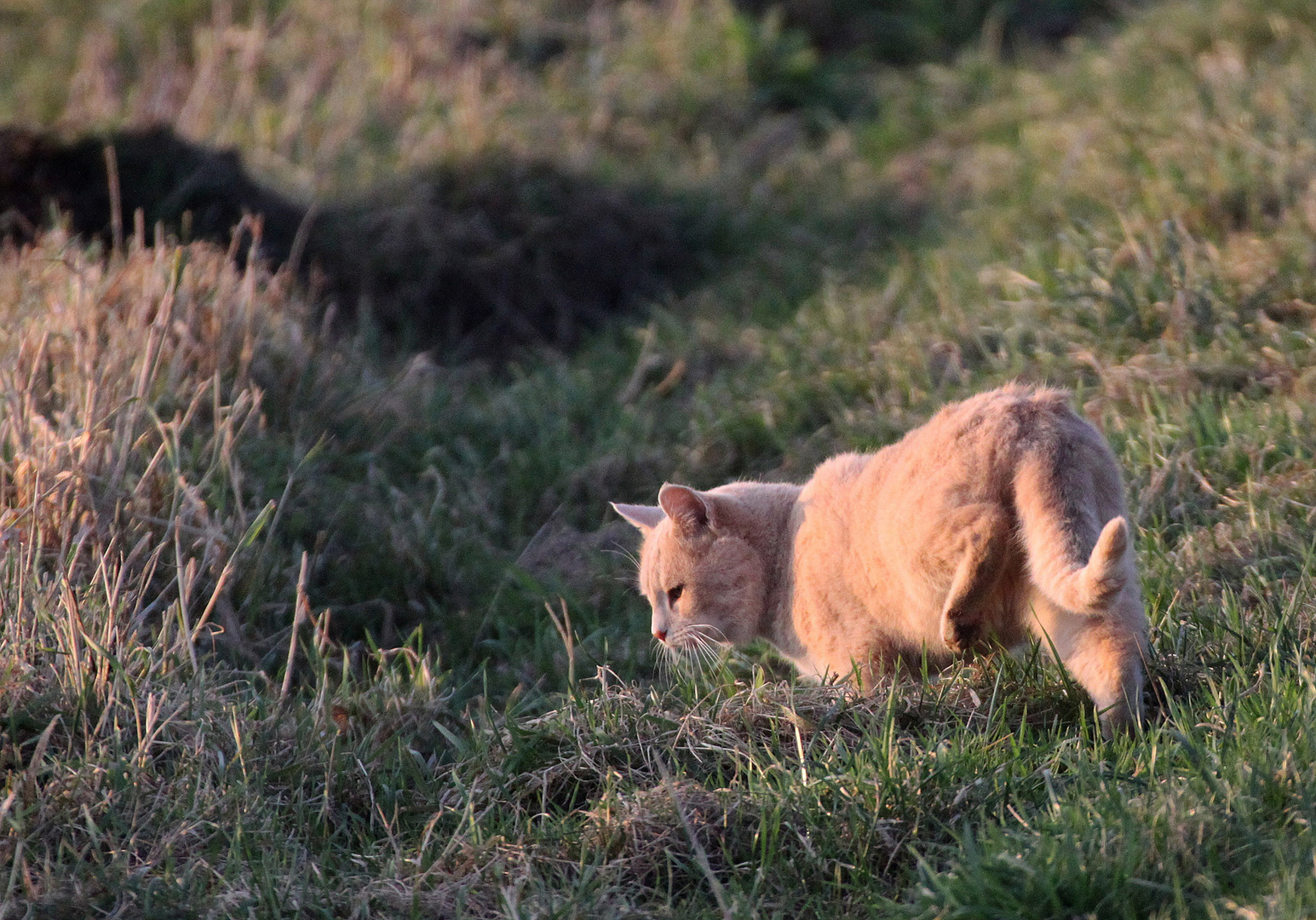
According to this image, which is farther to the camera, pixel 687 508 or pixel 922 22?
pixel 922 22

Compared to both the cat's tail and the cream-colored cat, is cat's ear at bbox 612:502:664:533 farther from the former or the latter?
the cat's tail

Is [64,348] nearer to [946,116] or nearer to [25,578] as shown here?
[25,578]

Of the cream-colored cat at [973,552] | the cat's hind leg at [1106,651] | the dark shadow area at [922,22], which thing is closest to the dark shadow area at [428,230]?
the dark shadow area at [922,22]

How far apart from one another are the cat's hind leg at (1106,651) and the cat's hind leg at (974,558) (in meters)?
0.14

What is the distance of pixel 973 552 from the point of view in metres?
2.71

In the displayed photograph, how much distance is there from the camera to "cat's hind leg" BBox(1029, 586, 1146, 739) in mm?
2744

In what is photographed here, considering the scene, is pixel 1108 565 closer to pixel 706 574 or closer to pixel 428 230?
pixel 706 574

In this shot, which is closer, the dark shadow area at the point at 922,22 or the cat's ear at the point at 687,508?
the cat's ear at the point at 687,508

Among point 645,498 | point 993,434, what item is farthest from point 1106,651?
point 645,498

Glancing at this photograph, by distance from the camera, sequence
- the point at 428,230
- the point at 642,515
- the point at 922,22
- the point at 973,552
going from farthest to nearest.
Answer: the point at 922,22 < the point at 428,230 < the point at 642,515 < the point at 973,552

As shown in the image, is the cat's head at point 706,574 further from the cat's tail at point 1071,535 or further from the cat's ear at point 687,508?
the cat's tail at point 1071,535

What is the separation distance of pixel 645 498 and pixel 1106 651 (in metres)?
2.42

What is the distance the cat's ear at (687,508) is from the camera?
3465 millimetres

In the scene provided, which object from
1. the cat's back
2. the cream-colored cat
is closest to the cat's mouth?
the cream-colored cat
